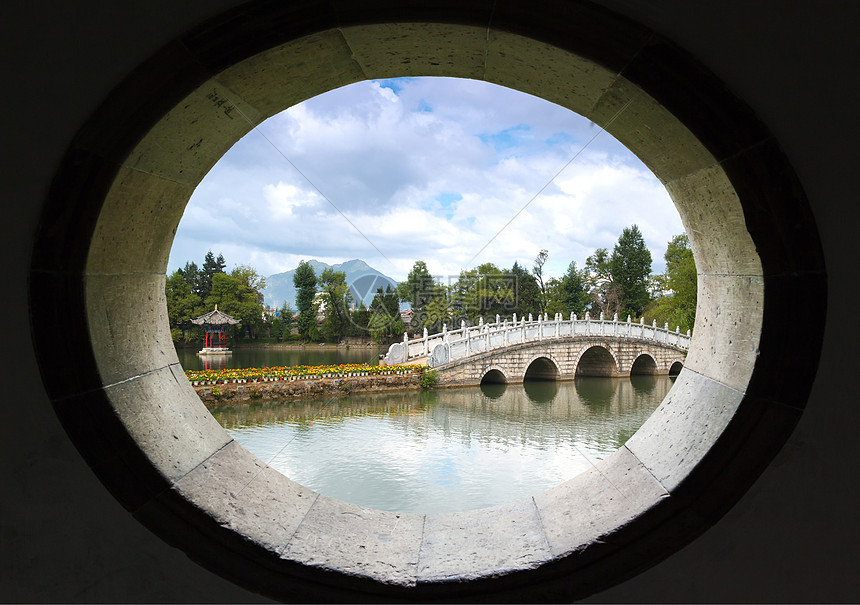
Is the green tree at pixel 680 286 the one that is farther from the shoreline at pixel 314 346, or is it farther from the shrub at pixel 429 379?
the shoreline at pixel 314 346

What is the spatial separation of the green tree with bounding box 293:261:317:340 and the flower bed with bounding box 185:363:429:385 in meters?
20.5

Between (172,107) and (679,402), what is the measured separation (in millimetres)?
1733

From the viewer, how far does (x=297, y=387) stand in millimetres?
15711

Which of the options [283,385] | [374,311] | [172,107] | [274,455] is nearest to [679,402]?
[172,107]

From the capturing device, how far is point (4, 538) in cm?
137

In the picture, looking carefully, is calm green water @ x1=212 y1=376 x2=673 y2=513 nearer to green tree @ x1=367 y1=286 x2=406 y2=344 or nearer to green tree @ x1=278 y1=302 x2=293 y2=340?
green tree @ x1=367 y1=286 x2=406 y2=344

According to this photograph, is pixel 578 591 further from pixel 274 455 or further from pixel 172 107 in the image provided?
pixel 274 455

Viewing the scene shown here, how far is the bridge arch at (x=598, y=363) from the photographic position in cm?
2310

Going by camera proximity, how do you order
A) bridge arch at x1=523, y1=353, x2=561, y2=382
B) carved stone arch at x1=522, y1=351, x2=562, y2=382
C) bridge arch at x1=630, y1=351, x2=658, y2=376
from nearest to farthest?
carved stone arch at x1=522, y1=351, x2=562, y2=382 → bridge arch at x1=523, y1=353, x2=561, y2=382 → bridge arch at x1=630, y1=351, x2=658, y2=376

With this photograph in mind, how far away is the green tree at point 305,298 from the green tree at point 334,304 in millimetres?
912

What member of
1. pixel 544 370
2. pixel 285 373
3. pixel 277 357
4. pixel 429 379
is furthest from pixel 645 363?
pixel 277 357

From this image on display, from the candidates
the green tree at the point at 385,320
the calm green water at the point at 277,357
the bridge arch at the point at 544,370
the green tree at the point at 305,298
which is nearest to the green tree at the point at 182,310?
the calm green water at the point at 277,357

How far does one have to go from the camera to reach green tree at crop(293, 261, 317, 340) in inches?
1464

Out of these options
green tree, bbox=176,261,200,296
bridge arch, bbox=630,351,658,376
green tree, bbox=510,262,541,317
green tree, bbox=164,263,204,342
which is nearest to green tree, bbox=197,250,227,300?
green tree, bbox=176,261,200,296
